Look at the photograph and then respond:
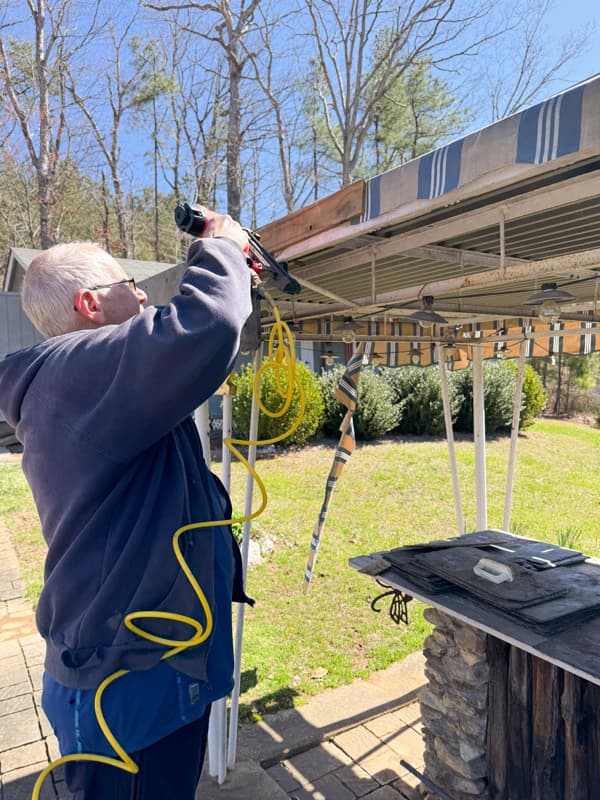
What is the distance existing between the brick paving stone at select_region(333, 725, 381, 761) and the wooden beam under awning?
8.35 ft

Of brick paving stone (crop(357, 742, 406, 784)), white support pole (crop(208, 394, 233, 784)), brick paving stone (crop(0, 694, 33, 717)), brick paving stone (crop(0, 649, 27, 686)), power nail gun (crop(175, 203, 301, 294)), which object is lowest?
brick paving stone (crop(0, 649, 27, 686))

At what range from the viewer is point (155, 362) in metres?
0.95

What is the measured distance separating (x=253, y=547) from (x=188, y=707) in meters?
4.64

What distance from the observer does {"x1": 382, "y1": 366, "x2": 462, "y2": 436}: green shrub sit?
11.7 metres

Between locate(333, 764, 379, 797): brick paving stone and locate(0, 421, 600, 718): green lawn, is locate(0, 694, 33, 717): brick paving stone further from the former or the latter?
locate(333, 764, 379, 797): brick paving stone

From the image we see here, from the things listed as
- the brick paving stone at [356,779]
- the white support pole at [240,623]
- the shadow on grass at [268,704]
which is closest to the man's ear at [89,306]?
the white support pole at [240,623]

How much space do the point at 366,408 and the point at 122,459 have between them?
9.93 m

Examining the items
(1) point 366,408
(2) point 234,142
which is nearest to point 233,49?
(2) point 234,142

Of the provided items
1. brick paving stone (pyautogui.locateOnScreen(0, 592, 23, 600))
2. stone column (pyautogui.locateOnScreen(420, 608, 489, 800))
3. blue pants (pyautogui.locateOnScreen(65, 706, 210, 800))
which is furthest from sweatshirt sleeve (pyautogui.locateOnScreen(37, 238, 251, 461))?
brick paving stone (pyautogui.locateOnScreen(0, 592, 23, 600))

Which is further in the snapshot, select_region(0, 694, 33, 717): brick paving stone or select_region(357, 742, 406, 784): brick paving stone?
select_region(0, 694, 33, 717): brick paving stone

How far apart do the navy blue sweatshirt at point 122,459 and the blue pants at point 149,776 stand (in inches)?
6.5

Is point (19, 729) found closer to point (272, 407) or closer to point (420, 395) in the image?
point (272, 407)

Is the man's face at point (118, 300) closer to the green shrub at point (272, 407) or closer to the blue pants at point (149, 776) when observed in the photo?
the blue pants at point (149, 776)

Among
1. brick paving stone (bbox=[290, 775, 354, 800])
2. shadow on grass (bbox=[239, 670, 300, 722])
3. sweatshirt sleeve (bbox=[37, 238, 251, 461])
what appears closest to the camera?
sweatshirt sleeve (bbox=[37, 238, 251, 461])
